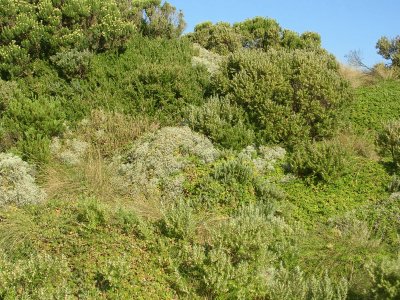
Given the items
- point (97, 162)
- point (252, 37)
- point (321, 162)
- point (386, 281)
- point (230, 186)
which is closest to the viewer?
point (386, 281)

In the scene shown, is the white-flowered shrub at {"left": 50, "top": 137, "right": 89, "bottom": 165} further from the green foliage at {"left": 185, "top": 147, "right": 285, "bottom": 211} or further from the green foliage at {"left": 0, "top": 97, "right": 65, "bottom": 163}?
the green foliage at {"left": 185, "top": 147, "right": 285, "bottom": 211}

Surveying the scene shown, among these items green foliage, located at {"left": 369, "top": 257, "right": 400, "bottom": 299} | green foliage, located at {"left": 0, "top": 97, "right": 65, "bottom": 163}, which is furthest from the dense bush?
green foliage, located at {"left": 369, "top": 257, "right": 400, "bottom": 299}

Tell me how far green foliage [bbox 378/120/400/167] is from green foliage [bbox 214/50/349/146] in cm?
122

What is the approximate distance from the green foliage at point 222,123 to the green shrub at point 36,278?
15.0 ft

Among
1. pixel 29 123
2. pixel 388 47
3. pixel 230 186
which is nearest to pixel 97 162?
pixel 29 123

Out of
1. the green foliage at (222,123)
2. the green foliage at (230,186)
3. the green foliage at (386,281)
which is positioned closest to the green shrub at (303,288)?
the green foliage at (386,281)

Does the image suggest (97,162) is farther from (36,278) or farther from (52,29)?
(52,29)

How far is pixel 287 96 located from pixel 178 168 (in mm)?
3190

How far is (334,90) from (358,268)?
558 centimetres

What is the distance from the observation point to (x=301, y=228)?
747 cm

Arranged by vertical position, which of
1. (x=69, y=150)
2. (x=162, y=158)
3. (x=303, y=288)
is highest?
(x=162, y=158)

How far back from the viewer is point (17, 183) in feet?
28.1

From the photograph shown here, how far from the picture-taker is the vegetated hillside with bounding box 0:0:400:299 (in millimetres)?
6215

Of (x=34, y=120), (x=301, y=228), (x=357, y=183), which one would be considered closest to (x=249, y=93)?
(x=357, y=183)
